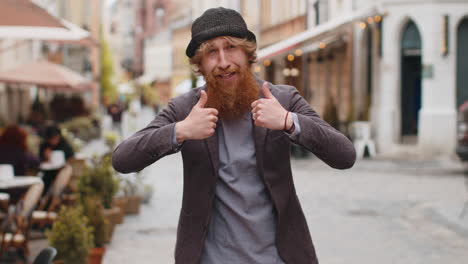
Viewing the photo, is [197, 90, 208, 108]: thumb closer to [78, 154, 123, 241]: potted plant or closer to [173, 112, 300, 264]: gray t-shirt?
[173, 112, 300, 264]: gray t-shirt

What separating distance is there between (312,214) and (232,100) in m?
9.36

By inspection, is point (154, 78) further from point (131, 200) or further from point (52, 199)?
point (52, 199)

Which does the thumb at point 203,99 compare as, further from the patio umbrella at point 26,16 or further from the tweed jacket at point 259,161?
the patio umbrella at point 26,16

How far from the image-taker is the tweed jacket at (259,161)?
8.79 feet

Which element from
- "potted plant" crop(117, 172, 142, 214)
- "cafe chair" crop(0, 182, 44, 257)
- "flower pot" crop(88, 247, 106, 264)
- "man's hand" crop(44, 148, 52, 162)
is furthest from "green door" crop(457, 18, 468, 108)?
"flower pot" crop(88, 247, 106, 264)

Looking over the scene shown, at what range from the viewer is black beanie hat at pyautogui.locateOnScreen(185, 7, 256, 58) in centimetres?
273

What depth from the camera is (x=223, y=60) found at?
2705 mm

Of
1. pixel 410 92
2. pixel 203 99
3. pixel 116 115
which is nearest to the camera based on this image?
pixel 203 99

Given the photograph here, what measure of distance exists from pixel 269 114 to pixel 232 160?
29cm

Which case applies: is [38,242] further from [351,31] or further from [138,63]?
[138,63]

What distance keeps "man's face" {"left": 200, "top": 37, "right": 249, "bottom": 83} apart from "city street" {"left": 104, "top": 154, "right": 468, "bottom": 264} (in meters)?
6.12

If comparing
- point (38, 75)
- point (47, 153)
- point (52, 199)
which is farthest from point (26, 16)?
point (38, 75)

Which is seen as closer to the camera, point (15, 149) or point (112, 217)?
point (112, 217)

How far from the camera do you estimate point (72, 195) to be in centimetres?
1195
